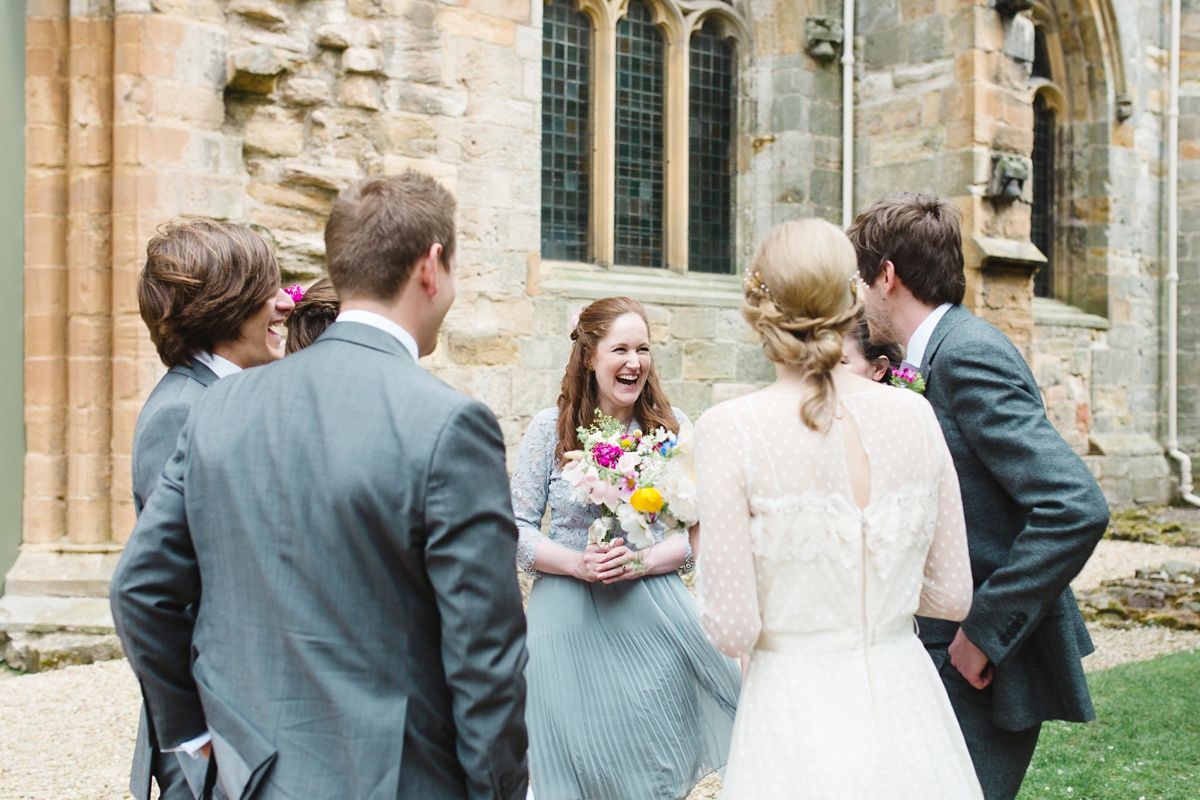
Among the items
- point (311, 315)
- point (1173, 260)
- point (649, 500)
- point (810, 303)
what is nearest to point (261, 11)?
point (311, 315)

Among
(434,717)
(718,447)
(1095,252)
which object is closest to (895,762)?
(718,447)

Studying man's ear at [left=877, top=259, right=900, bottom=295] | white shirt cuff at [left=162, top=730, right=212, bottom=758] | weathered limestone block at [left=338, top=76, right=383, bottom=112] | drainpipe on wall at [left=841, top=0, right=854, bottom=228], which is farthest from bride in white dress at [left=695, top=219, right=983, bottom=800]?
drainpipe on wall at [left=841, top=0, right=854, bottom=228]

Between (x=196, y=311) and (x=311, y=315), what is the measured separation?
0.72 meters

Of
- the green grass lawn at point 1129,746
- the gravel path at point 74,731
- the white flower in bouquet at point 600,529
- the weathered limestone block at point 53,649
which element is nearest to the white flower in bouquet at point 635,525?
the white flower in bouquet at point 600,529

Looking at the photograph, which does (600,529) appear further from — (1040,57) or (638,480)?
(1040,57)

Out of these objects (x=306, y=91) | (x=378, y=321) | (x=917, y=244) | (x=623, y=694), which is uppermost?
(x=306, y=91)

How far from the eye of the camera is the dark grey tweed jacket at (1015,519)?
2.28 meters

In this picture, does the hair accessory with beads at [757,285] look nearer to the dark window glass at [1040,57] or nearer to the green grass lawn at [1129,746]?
the green grass lawn at [1129,746]

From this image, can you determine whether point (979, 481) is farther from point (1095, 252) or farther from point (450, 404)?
point (1095, 252)

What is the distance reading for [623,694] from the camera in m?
3.12

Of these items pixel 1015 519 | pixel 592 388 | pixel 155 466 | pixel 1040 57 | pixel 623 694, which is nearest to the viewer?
pixel 155 466

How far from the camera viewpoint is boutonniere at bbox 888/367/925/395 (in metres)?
2.46

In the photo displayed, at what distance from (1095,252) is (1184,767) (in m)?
8.99

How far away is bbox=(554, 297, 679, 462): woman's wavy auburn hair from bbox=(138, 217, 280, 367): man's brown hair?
4.36 feet
